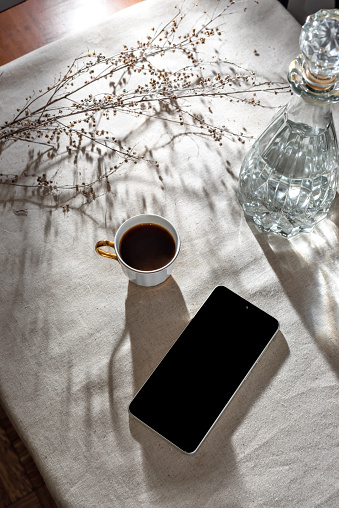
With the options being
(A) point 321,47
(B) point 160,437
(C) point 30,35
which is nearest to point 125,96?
(C) point 30,35

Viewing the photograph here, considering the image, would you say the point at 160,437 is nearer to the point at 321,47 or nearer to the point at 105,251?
the point at 105,251

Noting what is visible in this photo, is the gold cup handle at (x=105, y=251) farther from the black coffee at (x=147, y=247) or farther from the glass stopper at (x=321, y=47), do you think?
the glass stopper at (x=321, y=47)

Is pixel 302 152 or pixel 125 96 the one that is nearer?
pixel 302 152

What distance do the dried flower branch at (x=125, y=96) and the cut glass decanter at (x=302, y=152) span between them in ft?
0.51

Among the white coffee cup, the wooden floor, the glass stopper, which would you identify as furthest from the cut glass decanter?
the wooden floor

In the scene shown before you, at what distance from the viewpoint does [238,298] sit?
2.47ft

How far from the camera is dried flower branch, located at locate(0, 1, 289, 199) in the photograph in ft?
2.89

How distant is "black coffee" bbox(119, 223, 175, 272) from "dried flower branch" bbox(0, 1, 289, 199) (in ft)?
0.44

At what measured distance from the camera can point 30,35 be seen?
1072 millimetres

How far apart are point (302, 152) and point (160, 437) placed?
1.33ft

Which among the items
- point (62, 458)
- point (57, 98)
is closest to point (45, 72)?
point (57, 98)

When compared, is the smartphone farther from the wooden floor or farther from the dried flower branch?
the wooden floor

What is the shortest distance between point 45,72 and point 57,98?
7 cm

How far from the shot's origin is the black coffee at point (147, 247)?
0.74 m
